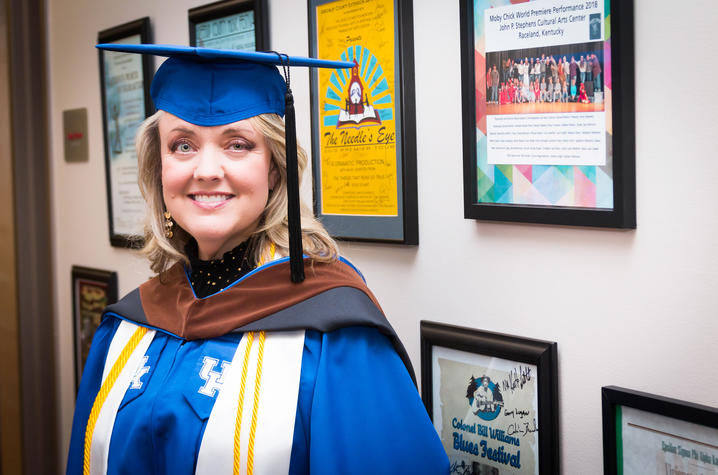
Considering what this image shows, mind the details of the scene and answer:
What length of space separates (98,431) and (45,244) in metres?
1.75

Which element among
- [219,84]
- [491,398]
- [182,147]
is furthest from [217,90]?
[491,398]

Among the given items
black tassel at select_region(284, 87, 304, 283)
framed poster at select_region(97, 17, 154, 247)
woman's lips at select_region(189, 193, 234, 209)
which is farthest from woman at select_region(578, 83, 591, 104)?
framed poster at select_region(97, 17, 154, 247)

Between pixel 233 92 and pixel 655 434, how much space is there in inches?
37.4

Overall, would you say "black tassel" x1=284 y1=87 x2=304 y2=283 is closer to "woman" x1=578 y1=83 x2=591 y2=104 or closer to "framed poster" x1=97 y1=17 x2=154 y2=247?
"woman" x1=578 y1=83 x2=591 y2=104

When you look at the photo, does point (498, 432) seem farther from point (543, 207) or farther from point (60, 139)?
point (60, 139)

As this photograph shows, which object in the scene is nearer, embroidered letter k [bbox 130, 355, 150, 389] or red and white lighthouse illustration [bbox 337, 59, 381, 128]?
embroidered letter k [bbox 130, 355, 150, 389]

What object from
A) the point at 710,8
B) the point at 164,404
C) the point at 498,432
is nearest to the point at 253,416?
the point at 164,404

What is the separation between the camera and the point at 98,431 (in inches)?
54.5

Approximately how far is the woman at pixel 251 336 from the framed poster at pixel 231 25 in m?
0.70

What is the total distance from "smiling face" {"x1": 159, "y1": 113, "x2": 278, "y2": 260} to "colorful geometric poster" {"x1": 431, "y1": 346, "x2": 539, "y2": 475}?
1.95 ft

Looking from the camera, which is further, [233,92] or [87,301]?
[87,301]

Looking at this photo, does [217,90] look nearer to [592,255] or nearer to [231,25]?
[592,255]

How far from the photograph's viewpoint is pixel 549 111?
1334 millimetres

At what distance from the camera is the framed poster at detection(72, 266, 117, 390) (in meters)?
2.63
